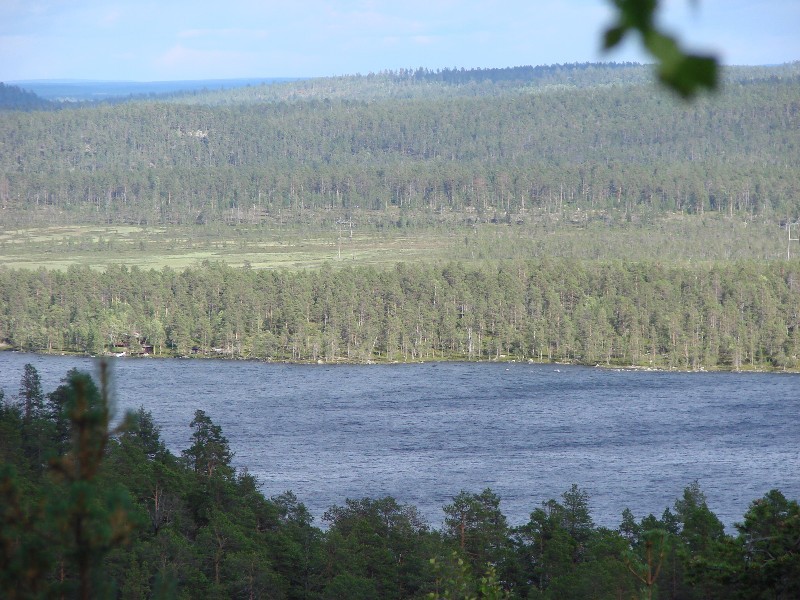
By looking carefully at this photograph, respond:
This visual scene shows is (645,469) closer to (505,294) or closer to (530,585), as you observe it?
(530,585)

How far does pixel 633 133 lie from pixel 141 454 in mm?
168180

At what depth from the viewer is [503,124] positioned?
19812 centimetres

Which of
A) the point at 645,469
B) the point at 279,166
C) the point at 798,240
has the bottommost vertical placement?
the point at 645,469

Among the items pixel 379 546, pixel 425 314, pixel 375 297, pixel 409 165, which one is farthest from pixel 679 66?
pixel 409 165

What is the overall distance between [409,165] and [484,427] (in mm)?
121592

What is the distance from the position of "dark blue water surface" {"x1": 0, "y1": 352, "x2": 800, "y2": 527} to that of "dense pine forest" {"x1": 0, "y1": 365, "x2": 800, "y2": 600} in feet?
25.5

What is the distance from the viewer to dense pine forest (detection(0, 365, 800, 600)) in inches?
581

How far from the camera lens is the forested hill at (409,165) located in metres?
147

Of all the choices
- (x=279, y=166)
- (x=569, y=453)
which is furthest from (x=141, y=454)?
(x=279, y=166)

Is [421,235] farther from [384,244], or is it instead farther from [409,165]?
[409,165]

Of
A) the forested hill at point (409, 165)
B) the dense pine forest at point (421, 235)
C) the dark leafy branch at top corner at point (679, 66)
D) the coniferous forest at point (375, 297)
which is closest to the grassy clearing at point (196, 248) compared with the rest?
the dense pine forest at point (421, 235)

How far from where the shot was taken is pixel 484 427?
54094mm

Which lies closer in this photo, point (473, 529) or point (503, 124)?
point (473, 529)

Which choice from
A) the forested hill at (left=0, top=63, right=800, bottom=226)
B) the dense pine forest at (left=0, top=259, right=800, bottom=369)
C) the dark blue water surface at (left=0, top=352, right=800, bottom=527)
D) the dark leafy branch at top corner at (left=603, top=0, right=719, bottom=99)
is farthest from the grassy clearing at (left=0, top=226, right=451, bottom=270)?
the dark leafy branch at top corner at (left=603, top=0, right=719, bottom=99)
